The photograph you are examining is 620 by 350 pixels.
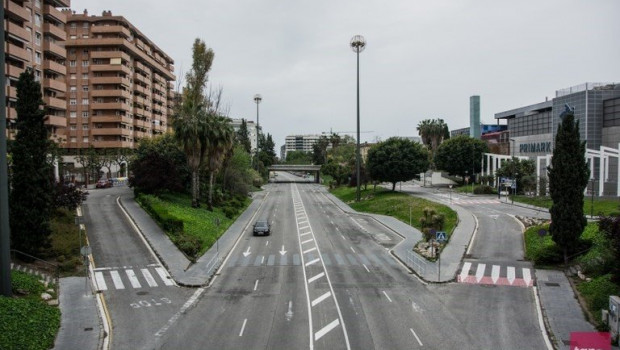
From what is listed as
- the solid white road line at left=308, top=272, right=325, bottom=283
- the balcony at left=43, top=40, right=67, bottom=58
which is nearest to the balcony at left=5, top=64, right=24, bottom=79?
the balcony at left=43, top=40, right=67, bottom=58

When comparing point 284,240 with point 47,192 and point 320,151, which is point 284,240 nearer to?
point 47,192

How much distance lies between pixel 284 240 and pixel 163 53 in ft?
331

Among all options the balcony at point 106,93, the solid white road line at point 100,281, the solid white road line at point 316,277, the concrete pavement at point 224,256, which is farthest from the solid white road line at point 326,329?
the balcony at point 106,93

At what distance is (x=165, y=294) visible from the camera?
82.4 feet

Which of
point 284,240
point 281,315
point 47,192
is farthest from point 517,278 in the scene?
point 47,192

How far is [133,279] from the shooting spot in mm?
27797

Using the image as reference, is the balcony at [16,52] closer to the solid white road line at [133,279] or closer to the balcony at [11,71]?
the balcony at [11,71]

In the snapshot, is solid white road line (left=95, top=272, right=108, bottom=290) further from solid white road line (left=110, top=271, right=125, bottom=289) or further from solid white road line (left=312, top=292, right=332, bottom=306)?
solid white road line (left=312, top=292, right=332, bottom=306)

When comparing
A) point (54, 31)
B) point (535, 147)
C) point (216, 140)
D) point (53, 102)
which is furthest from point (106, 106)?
point (535, 147)

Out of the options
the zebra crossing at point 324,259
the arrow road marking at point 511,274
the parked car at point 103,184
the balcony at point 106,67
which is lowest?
the arrow road marking at point 511,274

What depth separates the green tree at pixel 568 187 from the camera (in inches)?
1199

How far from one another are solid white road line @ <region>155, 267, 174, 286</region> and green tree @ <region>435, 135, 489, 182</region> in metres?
77.7

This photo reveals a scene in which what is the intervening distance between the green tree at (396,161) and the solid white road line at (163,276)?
174 feet

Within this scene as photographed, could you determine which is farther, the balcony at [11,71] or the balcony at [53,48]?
the balcony at [53,48]
